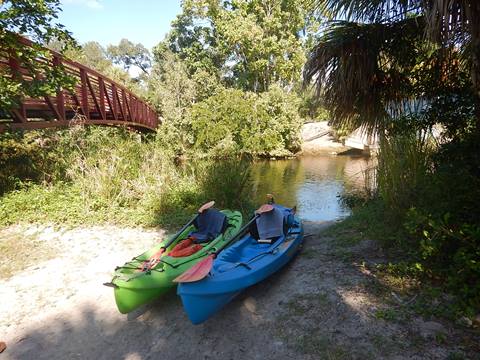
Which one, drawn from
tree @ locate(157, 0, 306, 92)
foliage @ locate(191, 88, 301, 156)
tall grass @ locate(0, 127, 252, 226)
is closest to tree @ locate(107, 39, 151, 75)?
tree @ locate(157, 0, 306, 92)

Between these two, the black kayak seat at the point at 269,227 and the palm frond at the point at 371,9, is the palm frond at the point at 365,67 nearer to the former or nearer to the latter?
the palm frond at the point at 371,9

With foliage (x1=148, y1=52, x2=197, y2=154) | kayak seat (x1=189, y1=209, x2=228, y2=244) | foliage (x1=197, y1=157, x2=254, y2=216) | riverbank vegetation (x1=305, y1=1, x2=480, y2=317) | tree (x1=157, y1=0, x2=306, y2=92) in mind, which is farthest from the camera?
tree (x1=157, y1=0, x2=306, y2=92)

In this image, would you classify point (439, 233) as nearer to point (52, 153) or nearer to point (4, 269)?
point (4, 269)

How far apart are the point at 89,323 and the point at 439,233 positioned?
413 centimetres

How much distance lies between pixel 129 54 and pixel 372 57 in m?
51.8

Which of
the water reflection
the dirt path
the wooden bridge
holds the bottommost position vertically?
the water reflection

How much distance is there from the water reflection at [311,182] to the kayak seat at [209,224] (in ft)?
13.8

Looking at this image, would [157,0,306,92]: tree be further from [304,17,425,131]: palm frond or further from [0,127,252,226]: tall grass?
[304,17,425,131]: palm frond

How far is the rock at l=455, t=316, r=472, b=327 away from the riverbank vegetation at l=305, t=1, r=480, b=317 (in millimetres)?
571

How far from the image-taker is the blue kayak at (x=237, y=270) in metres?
3.70

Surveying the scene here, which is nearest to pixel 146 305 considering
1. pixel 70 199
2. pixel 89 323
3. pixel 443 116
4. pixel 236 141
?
pixel 89 323

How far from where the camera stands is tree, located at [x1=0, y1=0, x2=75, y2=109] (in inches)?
237

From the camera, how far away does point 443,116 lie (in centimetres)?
491

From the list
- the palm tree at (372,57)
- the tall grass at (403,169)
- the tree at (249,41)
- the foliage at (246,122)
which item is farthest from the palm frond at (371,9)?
the tree at (249,41)
